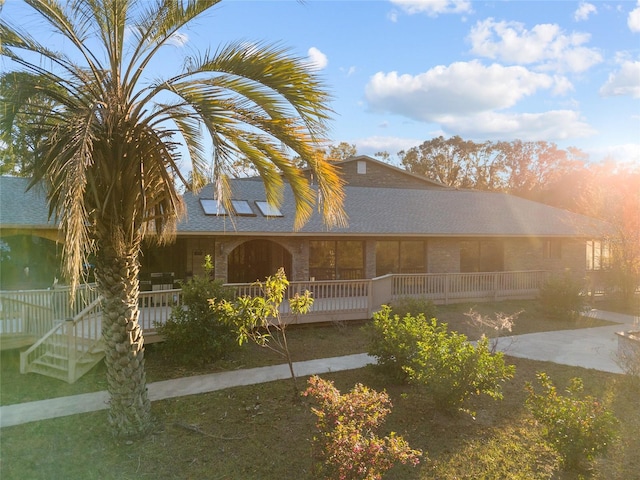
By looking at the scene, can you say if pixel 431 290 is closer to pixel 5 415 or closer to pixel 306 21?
pixel 306 21

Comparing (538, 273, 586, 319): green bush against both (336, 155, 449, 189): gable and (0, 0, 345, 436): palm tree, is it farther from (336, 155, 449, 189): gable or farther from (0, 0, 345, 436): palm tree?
(0, 0, 345, 436): palm tree

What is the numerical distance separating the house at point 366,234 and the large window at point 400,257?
0.14 feet

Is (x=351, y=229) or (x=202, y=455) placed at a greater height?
(x=351, y=229)

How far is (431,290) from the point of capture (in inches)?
661

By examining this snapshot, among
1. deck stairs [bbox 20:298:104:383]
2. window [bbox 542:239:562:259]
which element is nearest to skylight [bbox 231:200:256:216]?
deck stairs [bbox 20:298:104:383]

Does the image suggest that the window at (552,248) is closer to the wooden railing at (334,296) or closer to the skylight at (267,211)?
the wooden railing at (334,296)

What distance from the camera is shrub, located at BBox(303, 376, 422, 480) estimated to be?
4652 millimetres

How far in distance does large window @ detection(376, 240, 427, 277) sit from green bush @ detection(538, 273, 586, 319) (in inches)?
197

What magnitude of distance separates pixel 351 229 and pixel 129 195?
10890 millimetres

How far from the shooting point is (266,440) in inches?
243

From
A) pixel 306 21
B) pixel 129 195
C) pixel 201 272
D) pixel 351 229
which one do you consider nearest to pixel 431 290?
pixel 351 229

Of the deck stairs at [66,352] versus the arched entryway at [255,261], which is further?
the arched entryway at [255,261]

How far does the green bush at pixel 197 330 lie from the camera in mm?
9250

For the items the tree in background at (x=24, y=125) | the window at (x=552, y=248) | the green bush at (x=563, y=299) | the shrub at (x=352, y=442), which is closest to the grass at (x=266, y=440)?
the shrub at (x=352, y=442)
